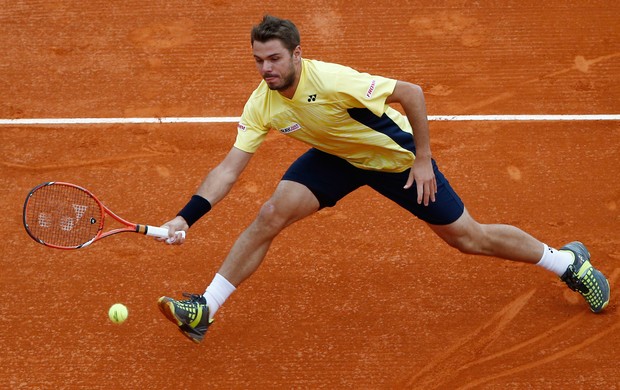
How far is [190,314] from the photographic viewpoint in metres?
5.62

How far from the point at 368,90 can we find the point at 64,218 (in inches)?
80.5

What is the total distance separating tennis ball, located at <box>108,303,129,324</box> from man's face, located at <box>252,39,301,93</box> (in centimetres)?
176

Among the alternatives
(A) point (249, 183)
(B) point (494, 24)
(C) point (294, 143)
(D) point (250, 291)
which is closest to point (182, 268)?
(D) point (250, 291)

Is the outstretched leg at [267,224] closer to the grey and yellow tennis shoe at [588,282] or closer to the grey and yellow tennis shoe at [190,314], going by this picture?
the grey and yellow tennis shoe at [190,314]

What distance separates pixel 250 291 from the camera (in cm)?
642

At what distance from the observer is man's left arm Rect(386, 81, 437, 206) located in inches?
208

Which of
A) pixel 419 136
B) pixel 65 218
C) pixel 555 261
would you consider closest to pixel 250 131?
pixel 419 136

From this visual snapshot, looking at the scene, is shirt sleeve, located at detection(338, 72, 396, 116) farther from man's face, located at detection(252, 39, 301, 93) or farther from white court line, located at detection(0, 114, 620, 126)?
white court line, located at detection(0, 114, 620, 126)

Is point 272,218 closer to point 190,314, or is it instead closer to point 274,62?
point 190,314

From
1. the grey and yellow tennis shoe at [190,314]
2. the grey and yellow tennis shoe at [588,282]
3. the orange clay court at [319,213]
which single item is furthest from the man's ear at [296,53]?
the grey and yellow tennis shoe at [588,282]

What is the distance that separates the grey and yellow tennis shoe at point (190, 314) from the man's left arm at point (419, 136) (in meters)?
1.45

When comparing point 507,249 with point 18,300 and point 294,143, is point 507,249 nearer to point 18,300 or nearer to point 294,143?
point 294,143

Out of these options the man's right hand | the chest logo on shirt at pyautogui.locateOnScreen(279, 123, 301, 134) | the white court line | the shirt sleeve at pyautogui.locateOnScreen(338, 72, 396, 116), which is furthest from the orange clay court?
the shirt sleeve at pyautogui.locateOnScreen(338, 72, 396, 116)

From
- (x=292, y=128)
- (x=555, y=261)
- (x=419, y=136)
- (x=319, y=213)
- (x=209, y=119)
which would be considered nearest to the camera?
(x=419, y=136)
